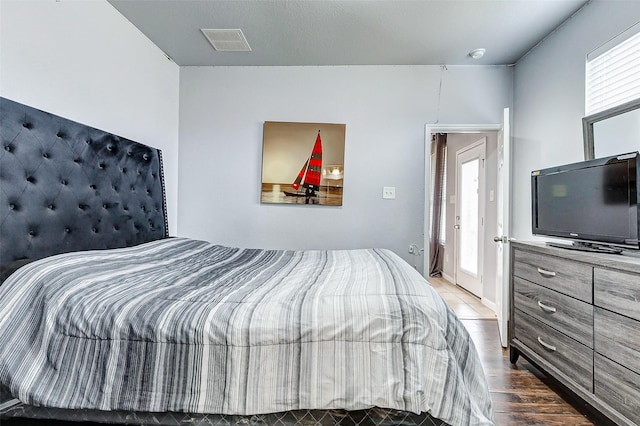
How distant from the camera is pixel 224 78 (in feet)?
10.8

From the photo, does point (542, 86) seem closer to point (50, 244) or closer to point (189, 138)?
point (189, 138)

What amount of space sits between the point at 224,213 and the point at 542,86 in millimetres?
3178

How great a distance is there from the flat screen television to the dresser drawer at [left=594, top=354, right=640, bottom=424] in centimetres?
59

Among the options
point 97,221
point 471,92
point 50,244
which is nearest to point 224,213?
point 97,221

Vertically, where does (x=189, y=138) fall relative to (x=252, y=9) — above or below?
below

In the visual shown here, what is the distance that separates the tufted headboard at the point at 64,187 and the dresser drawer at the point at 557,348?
2817 millimetres

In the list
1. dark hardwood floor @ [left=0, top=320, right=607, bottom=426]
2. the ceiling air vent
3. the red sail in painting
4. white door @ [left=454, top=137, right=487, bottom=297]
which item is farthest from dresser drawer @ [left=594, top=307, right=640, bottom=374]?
the ceiling air vent

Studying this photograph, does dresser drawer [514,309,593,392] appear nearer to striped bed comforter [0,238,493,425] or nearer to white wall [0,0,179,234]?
striped bed comforter [0,238,493,425]

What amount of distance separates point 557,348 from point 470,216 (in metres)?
2.91

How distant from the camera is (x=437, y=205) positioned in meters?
5.63

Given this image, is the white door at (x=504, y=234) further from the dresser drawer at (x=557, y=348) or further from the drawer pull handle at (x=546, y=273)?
the drawer pull handle at (x=546, y=273)

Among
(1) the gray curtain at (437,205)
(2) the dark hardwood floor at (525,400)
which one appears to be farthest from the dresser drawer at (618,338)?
(1) the gray curtain at (437,205)

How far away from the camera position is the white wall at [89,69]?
5.50 feet

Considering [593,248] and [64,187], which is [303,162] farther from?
[593,248]
